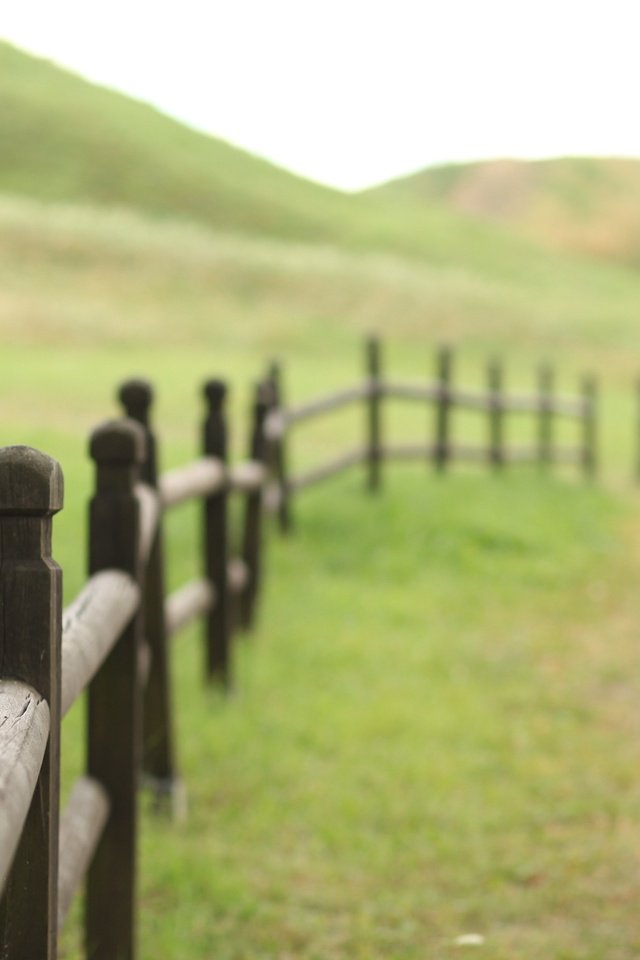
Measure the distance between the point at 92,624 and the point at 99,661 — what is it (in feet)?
0.23

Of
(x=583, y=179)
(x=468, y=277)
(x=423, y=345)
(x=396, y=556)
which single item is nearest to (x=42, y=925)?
(x=396, y=556)

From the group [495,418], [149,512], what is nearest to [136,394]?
[149,512]

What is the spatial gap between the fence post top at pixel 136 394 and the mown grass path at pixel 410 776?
128cm

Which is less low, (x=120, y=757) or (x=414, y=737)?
(x=120, y=757)

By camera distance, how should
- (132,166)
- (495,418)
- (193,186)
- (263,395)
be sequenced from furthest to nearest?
(132,166) < (193,186) < (495,418) < (263,395)

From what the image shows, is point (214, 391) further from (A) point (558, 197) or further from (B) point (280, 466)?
(A) point (558, 197)

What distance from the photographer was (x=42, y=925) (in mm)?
1759

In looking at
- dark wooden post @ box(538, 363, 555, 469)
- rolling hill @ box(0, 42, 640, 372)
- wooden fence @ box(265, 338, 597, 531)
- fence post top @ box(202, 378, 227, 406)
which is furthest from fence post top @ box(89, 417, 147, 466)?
rolling hill @ box(0, 42, 640, 372)

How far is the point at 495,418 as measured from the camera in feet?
46.8

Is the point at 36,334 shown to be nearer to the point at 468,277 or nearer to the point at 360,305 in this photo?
the point at 360,305

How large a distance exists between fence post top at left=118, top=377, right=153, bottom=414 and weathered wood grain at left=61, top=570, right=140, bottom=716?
128 centimetres

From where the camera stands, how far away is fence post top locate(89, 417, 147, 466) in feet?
9.46

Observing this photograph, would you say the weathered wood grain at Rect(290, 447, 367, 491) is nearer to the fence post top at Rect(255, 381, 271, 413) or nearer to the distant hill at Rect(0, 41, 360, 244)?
the fence post top at Rect(255, 381, 271, 413)

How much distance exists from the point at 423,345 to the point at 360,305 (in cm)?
615
